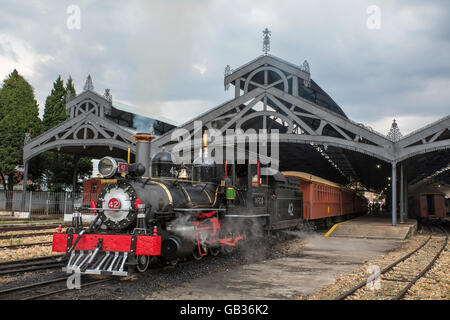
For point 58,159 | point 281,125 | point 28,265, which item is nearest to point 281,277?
point 28,265

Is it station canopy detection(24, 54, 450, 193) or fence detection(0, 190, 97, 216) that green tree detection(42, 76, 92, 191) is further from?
fence detection(0, 190, 97, 216)

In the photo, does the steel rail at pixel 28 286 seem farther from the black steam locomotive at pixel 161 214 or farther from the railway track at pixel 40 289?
the black steam locomotive at pixel 161 214

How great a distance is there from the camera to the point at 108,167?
301 inches

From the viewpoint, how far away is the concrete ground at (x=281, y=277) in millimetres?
6552

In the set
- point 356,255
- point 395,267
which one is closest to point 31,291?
point 395,267

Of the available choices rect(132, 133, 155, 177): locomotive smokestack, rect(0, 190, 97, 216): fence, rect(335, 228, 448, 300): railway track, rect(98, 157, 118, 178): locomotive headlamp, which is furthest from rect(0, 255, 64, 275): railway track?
rect(0, 190, 97, 216): fence

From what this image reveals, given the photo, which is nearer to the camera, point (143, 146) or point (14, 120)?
point (143, 146)

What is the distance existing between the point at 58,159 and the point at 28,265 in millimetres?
23734

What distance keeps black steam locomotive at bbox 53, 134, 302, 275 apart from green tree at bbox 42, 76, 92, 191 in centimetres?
2177

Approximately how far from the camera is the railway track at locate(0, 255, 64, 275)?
831cm

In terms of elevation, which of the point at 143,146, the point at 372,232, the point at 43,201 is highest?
the point at 143,146

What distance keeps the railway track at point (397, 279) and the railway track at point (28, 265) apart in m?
6.50

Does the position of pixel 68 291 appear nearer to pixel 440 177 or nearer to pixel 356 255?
pixel 356 255

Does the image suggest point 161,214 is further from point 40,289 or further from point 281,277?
point 281,277
